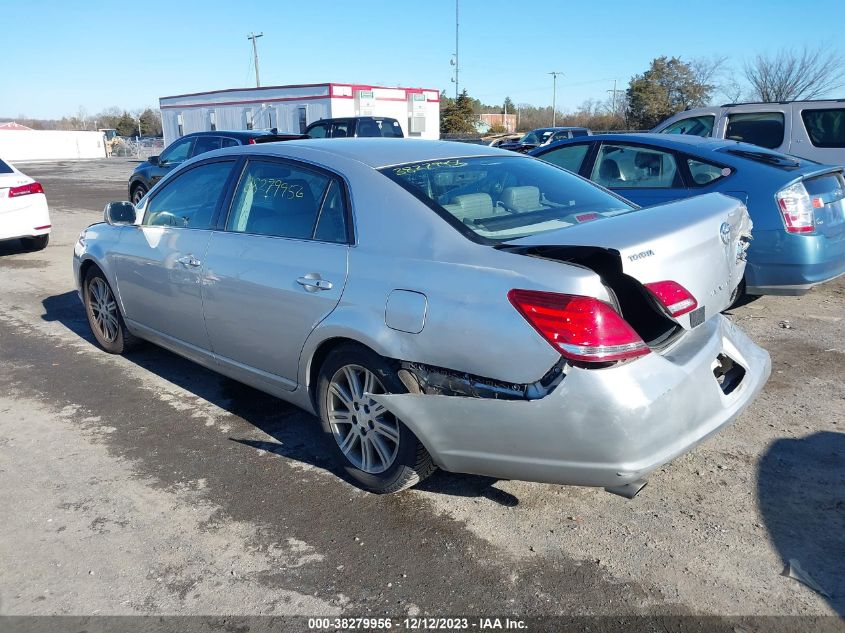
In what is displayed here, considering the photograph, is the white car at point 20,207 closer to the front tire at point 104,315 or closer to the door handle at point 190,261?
the front tire at point 104,315

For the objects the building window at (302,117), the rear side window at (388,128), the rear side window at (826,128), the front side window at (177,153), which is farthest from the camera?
the building window at (302,117)

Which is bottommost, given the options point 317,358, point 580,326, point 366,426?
point 366,426

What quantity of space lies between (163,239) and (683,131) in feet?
27.4

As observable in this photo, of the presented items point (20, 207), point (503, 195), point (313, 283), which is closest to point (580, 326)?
point (503, 195)

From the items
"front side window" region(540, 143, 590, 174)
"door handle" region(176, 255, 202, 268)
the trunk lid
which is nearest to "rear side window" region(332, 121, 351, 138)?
"front side window" region(540, 143, 590, 174)

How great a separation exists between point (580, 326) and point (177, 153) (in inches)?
513

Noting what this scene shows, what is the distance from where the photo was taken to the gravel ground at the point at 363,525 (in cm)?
273

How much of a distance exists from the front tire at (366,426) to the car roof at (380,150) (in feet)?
3.35

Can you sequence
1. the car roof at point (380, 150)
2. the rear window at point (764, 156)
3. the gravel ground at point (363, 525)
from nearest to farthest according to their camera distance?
1. the gravel ground at point (363, 525)
2. the car roof at point (380, 150)
3. the rear window at point (764, 156)

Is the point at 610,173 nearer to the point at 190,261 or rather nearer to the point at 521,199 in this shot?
the point at 521,199

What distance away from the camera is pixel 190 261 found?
4.32 metres

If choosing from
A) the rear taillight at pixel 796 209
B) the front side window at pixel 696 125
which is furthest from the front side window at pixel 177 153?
the rear taillight at pixel 796 209

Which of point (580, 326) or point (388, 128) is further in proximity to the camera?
point (388, 128)

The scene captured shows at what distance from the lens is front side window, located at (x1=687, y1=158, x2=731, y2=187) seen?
5.96m
